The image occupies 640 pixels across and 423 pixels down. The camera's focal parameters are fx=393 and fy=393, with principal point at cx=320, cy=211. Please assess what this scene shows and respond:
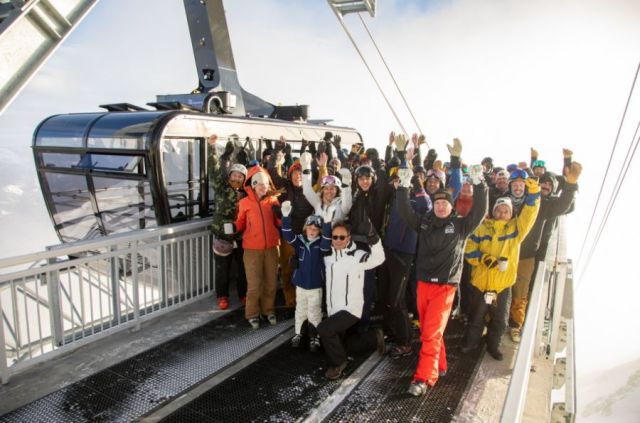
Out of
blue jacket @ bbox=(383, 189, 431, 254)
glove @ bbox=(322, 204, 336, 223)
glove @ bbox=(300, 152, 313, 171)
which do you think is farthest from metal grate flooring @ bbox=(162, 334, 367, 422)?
glove @ bbox=(300, 152, 313, 171)

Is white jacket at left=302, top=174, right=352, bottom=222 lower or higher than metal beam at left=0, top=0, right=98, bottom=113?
lower

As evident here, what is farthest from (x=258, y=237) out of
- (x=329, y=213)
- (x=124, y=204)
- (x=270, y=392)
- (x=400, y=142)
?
(x=124, y=204)

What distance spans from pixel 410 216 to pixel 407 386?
1481mm

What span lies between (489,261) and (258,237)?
2.45 m

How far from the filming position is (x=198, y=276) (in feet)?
16.8

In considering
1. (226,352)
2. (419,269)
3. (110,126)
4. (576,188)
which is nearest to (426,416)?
(419,269)

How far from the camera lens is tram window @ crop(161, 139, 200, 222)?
5.39 meters

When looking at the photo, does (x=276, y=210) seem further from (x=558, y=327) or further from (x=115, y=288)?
(x=558, y=327)

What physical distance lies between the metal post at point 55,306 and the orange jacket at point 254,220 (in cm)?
178

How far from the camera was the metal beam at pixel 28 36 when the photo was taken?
2.04m

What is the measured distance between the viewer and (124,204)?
5.67m

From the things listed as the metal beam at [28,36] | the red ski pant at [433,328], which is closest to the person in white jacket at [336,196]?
the red ski pant at [433,328]

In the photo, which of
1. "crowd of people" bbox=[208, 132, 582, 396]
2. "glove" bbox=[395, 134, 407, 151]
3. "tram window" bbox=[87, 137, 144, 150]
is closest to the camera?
"crowd of people" bbox=[208, 132, 582, 396]

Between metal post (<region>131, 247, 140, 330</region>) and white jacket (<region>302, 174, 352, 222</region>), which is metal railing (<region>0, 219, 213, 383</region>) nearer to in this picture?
metal post (<region>131, 247, 140, 330</region>)
